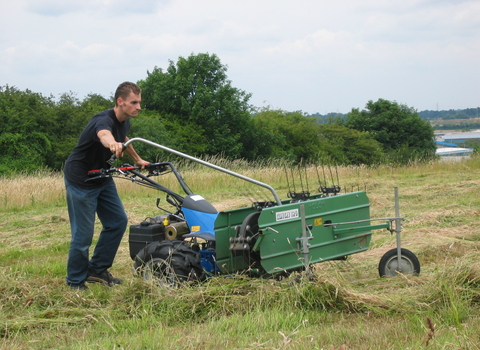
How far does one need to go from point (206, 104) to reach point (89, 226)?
3380 centimetres

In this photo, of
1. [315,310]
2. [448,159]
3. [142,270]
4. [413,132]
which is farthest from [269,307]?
[413,132]

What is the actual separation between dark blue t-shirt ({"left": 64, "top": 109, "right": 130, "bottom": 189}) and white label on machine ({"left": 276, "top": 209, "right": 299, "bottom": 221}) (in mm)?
1685

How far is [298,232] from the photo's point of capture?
4480 millimetres

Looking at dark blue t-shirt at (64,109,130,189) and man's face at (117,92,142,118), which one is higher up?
man's face at (117,92,142,118)

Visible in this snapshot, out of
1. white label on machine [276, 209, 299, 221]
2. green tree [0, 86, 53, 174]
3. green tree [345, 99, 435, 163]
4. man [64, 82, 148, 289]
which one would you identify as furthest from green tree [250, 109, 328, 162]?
white label on machine [276, 209, 299, 221]

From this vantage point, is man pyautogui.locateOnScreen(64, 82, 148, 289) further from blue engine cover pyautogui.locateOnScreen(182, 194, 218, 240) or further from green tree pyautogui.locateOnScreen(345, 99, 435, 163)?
green tree pyautogui.locateOnScreen(345, 99, 435, 163)

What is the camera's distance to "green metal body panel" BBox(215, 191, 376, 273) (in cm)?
439

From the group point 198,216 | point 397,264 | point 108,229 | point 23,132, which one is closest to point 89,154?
point 108,229

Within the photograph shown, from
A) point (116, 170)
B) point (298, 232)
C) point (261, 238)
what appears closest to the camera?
point (261, 238)

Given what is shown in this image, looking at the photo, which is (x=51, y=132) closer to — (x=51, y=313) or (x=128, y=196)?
(x=128, y=196)

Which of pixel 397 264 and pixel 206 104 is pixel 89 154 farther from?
pixel 206 104

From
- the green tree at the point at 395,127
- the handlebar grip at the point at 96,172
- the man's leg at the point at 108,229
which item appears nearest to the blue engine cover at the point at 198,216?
the man's leg at the point at 108,229

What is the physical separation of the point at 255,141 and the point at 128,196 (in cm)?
2748

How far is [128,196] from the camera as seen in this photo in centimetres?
1299
